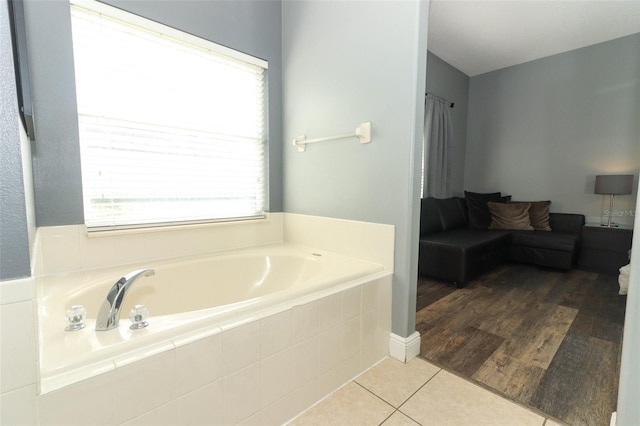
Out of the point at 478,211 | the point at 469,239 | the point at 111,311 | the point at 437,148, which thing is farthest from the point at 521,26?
the point at 111,311

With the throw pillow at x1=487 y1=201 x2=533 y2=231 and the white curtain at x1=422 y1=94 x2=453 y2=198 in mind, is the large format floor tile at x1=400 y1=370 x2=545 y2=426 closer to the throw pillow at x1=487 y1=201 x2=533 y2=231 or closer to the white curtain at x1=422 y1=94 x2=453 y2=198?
the white curtain at x1=422 y1=94 x2=453 y2=198

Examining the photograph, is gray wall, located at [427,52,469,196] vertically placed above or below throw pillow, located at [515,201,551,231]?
above

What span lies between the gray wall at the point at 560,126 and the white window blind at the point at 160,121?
3.63m

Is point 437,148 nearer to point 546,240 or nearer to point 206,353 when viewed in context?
point 546,240

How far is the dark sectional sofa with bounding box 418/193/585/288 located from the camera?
264 centimetres

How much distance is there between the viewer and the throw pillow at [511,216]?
353 cm

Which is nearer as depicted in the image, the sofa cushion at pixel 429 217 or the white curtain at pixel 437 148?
the sofa cushion at pixel 429 217

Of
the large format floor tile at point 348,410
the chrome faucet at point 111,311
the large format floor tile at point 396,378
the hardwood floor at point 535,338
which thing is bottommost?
the large format floor tile at point 348,410

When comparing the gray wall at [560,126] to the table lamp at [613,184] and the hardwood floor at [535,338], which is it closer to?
the table lamp at [613,184]

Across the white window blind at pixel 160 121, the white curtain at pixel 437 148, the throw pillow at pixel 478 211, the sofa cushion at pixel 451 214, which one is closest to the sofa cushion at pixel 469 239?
the sofa cushion at pixel 451 214

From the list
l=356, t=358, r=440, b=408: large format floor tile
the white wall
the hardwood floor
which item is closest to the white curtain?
the hardwood floor

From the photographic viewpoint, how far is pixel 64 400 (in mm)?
698

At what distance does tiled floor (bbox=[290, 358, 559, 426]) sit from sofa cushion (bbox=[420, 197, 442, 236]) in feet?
5.97

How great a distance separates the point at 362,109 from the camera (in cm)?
168
